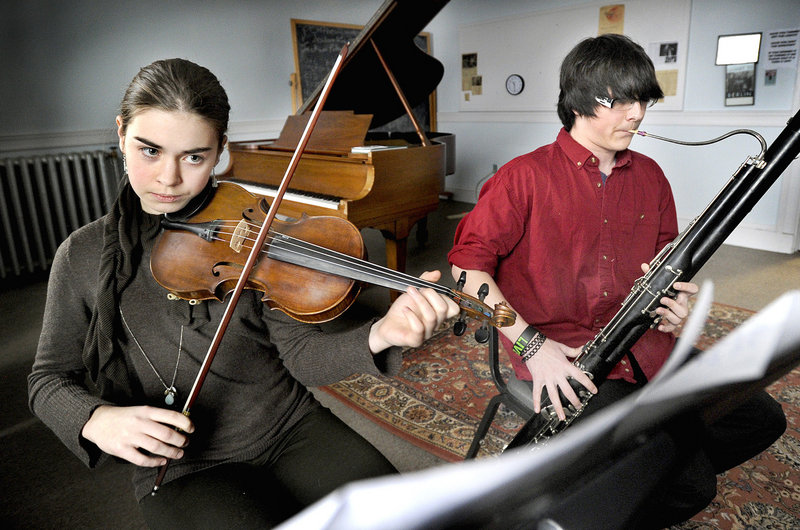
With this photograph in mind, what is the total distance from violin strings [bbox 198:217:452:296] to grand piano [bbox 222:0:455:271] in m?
1.21

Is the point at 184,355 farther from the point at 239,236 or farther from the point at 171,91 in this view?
the point at 171,91

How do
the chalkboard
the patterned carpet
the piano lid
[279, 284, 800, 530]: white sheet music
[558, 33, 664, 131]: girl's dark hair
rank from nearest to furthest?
[279, 284, 800, 530]: white sheet music → [558, 33, 664, 131]: girl's dark hair → the patterned carpet → the piano lid → the chalkboard

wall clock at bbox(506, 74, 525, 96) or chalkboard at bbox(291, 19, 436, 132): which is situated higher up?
chalkboard at bbox(291, 19, 436, 132)

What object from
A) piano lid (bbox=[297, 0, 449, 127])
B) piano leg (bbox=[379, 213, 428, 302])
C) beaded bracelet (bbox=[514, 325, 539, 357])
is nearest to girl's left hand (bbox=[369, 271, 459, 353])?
beaded bracelet (bbox=[514, 325, 539, 357])

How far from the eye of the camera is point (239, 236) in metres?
1.22

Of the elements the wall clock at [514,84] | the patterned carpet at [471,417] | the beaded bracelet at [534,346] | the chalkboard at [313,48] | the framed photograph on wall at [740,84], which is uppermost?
the chalkboard at [313,48]

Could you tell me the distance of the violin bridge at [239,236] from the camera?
48.1 inches

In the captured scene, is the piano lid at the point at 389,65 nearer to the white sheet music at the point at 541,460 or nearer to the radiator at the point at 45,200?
the radiator at the point at 45,200

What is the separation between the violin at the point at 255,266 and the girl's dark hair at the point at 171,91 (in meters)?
0.25

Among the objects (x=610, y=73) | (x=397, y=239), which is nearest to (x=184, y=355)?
(x=610, y=73)

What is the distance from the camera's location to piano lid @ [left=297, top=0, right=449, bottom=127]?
2.95 metres

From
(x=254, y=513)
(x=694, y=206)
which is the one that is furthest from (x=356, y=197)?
(x=694, y=206)

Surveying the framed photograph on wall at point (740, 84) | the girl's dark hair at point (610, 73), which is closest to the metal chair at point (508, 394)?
the girl's dark hair at point (610, 73)

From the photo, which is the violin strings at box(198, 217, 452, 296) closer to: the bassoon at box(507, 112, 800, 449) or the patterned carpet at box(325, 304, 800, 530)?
the bassoon at box(507, 112, 800, 449)
